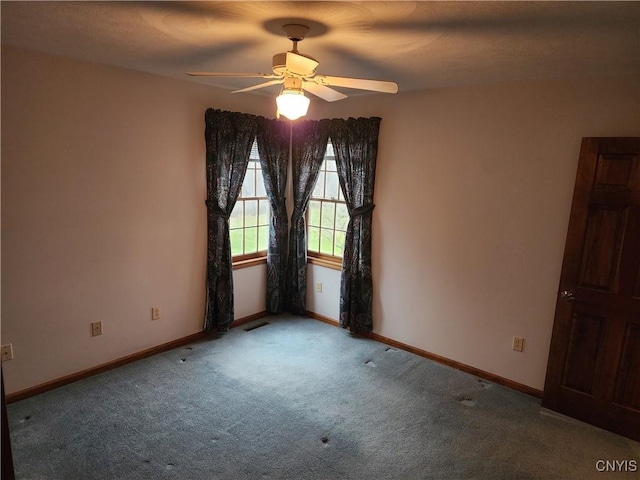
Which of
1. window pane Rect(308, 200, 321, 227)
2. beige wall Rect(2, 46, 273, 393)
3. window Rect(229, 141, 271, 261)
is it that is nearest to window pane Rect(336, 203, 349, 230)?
window pane Rect(308, 200, 321, 227)

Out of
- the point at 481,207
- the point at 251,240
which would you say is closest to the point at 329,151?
the point at 251,240

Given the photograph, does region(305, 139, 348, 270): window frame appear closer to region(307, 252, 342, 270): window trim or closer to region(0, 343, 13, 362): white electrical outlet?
region(307, 252, 342, 270): window trim

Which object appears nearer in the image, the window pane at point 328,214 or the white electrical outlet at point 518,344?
the white electrical outlet at point 518,344

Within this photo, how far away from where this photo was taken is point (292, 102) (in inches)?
82.7

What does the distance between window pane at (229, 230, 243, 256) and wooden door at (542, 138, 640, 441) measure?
306 centimetres

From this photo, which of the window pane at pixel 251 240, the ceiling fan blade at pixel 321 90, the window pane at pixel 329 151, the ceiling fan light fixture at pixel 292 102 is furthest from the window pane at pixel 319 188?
the ceiling fan light fixture at pixel 292 102

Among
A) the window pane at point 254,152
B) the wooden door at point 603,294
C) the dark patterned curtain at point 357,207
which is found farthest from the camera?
the window pane at point 254,152

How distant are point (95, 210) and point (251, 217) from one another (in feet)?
5.54

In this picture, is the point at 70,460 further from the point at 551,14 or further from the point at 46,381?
the point at 551,14

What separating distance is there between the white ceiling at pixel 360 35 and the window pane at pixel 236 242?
1836 millimetres

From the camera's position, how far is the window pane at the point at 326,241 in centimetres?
468

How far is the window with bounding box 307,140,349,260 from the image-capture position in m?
4.54

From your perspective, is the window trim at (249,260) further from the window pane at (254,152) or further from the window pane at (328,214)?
→ the window pane at (254,152)

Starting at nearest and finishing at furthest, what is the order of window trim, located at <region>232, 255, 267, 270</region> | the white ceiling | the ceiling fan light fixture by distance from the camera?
the white ceiling, the ceiling fan light fixture, window trim, located at <region>232, 255, 267, 270</region>
